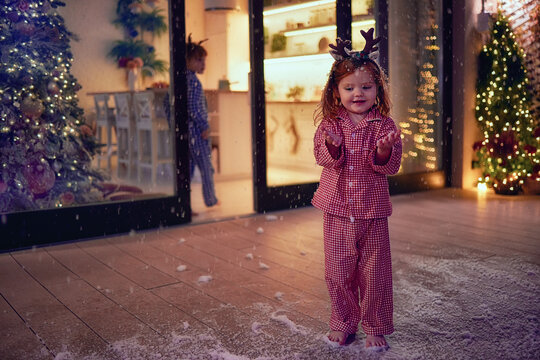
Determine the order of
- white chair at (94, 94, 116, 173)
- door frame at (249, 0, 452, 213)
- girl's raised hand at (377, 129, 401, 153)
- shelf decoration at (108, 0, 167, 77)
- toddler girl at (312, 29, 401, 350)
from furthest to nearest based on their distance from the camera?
shelf decoration at (108, 0, 167, 77) < door frame at (249, 0, 452, 213) < white chair at (94, 94, 116, 173) < toddler girl at (312, 29, 401, 350) < girl's raised hand at (377, 129, 401, 153)

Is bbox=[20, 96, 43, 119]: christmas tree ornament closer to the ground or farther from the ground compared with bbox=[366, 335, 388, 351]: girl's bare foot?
farther from the ground

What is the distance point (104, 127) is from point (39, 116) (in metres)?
1.07

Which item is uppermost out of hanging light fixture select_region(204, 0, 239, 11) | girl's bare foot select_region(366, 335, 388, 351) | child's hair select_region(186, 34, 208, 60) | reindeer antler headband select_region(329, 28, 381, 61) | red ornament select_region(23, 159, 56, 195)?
hanging light fixture select_region(204, 0, 239, 11)

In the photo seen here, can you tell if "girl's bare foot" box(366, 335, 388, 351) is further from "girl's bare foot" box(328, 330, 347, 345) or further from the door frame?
the door frame

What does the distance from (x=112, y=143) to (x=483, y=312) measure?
3.78 m

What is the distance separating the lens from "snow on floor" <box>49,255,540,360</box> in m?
2.32

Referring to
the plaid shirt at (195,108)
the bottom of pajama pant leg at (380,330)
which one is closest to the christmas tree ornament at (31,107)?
the plaid shirt at (195,108)

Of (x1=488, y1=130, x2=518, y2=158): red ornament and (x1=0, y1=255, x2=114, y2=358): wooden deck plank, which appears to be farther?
(x1=488, y1=130, x2=518, y2=158): red ornament

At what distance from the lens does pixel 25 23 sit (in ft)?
13.4

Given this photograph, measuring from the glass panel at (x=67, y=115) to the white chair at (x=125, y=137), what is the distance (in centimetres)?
2

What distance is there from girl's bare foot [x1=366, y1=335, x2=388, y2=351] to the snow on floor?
3cm

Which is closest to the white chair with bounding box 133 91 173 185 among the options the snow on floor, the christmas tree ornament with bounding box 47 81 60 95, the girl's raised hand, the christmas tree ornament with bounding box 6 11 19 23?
the christmas tree ornament with bounding box 47 81 60 95

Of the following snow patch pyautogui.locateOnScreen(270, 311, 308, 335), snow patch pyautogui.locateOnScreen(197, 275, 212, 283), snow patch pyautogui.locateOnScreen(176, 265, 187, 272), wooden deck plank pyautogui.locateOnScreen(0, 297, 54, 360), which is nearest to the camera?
wooden deck plank pyautogui.locateOnScreen(0, 297, 54, 360)

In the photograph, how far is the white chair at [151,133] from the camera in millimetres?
5184
